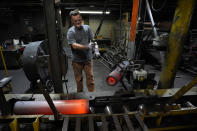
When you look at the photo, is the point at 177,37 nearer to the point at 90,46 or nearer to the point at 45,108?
the point at 90,46

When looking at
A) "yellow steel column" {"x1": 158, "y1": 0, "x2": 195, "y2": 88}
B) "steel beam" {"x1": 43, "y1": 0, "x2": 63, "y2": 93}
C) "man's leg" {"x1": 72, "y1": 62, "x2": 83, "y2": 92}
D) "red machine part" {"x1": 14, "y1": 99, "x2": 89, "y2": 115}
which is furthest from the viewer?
"man's leg" {"x1": 72, "y1": 62, "x2": 83, "y2": 92}

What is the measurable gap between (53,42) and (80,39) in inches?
27.8

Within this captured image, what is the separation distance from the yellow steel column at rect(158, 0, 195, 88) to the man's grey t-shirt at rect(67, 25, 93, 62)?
4.55ft

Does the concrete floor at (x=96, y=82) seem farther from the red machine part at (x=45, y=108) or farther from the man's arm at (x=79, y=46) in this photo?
the red machine part at (x=45, y=108)

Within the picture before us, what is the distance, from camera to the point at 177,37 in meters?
1.41

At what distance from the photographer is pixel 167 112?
114 centimetres

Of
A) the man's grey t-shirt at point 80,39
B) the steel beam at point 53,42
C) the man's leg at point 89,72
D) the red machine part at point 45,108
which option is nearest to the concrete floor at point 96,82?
the man's leg at point 89,72

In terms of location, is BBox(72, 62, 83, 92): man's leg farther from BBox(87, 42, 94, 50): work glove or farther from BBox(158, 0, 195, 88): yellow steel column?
BBox(158, 0, 195, 88): yellow steel column

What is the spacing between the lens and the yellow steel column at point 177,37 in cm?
129

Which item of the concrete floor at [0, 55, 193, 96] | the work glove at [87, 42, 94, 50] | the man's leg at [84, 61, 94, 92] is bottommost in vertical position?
the concrete floor at [0, 55, 193, 96]

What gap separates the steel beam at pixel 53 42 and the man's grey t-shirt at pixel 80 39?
57 centimetres

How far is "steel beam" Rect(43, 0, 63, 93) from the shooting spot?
1405 mm

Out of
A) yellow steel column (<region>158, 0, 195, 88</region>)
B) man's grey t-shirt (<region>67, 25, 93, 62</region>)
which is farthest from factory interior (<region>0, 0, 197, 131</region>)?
man's grey t-shirt (<region>67, 25, 93, 62</region>)

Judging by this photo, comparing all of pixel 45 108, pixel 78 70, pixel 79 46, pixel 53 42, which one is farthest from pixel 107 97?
pixel 78 70
